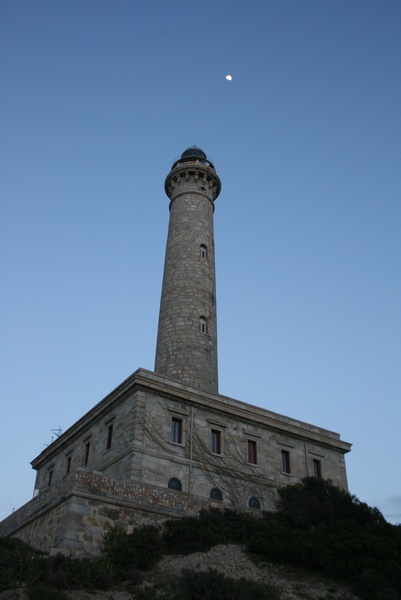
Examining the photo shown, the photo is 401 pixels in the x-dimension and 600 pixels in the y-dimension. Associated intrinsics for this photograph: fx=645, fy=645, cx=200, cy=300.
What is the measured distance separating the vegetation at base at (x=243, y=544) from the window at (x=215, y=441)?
360cm

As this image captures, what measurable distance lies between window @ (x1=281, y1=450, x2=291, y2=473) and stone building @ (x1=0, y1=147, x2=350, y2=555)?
0.04 metres

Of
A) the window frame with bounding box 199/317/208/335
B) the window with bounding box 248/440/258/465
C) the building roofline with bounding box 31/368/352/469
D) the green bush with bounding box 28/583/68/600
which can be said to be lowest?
the green bush with bounding box 28/583/68/600

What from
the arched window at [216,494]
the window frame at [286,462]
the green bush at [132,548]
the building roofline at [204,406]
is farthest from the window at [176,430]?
the green bush at [132,548]

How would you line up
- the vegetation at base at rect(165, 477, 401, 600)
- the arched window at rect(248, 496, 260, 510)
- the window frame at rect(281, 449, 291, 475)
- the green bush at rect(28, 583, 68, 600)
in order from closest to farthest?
the green bush at rect(28, 583, 68, 600) → the vegetation at base at rect(165, 477, 401, 600) → the arched window at rect(248, 496, 260, 510) → the window frame at rect(281, 449, 291, 475)

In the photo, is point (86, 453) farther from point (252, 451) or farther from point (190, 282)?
point (190, 282)

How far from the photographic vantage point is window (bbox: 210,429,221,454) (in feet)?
83.6

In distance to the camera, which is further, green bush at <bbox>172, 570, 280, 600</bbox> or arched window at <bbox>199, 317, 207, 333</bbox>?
arched window at <bbox>199, 317, 207, 333</bbox>

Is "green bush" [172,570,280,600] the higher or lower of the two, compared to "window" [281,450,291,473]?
lower

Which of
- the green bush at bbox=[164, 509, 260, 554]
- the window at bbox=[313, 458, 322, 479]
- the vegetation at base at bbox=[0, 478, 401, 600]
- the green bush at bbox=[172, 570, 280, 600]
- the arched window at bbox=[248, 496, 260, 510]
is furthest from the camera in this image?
the window at bbox=[313, 458, 322, 479]

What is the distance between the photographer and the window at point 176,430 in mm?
24577

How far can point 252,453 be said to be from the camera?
26562 millimetres

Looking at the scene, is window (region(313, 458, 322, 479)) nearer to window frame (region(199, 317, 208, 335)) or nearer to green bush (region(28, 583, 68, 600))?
window frame (region(199, 317, 208, 335))

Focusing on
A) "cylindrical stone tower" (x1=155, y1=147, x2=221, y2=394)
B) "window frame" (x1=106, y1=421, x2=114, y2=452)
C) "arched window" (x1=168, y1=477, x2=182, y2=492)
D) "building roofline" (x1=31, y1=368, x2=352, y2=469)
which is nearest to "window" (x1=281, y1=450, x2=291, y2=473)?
"building roofline" (x1=31, y1=368, x2=352, y2=469)

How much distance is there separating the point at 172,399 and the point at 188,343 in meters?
4.82
